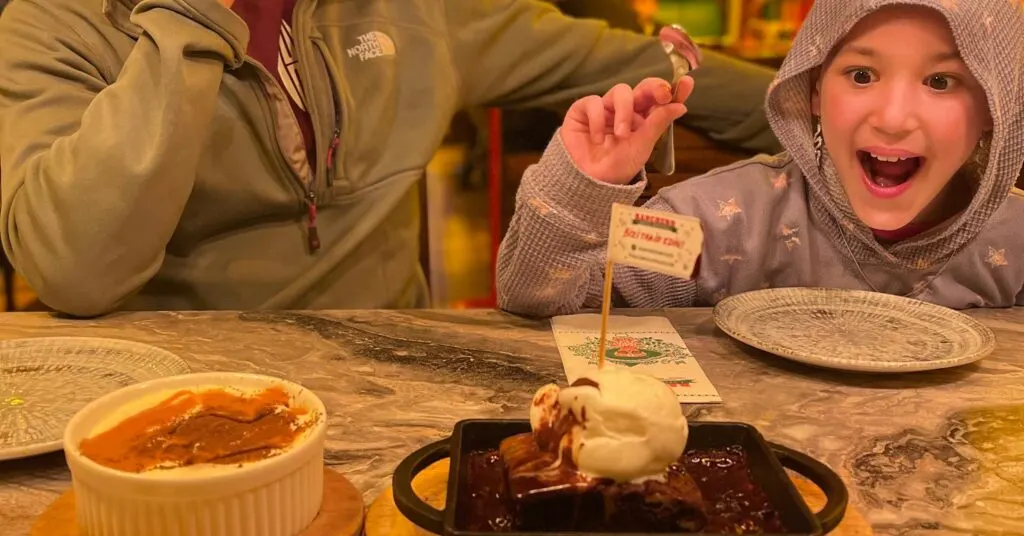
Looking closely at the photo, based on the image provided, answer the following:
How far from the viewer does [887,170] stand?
1.37 m

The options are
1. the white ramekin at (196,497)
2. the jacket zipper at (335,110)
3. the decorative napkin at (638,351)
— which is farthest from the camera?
the jacket zipper at (335,110)

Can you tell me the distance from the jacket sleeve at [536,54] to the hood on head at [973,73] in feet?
1.70

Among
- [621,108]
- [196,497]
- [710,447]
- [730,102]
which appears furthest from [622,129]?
[730,102]

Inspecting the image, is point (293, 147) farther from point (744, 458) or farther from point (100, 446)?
point (744, 458)

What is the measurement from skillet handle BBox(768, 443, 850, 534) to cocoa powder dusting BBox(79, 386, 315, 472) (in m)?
0.44

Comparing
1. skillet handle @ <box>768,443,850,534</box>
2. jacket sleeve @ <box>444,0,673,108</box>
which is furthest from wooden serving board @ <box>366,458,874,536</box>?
jacket sleeve @ <box>444,0,673,108</box>

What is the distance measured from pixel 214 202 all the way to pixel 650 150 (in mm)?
766

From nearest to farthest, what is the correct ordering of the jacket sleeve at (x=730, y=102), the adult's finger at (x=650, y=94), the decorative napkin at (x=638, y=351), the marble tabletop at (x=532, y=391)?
1. the marble tabletop at (x=532, y=391)
2. the decorative napkin at (x=638, y=351)
3. the adult's finger at (x=650, y=94)
4. the jacket sleeve at (x=730, y=102)

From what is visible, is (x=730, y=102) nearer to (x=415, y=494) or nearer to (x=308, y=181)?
(x=308, y=181)

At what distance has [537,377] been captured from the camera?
3.47ft

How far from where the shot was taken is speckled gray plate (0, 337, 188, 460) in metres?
0.88

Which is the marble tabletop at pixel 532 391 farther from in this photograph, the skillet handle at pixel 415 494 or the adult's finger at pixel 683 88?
the adult's finger at pixel 683 88

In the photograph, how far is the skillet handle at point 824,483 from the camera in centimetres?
65

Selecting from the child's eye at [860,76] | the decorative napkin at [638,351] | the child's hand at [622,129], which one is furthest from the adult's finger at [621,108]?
the child's eye at [860,76]
